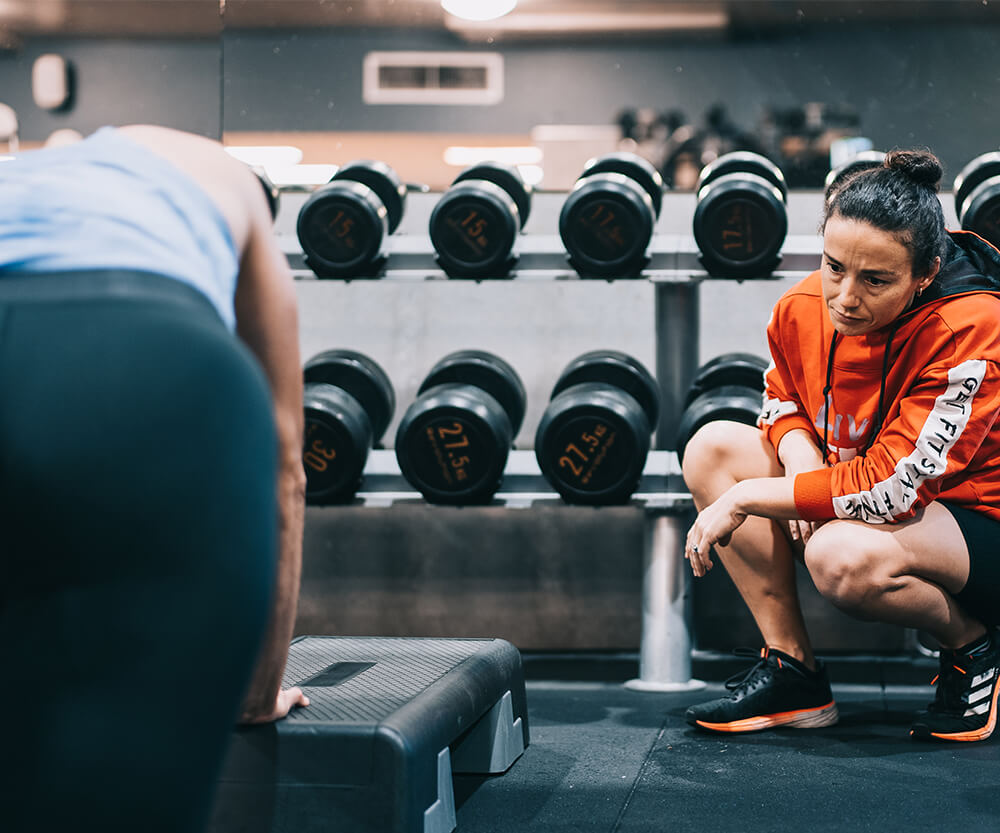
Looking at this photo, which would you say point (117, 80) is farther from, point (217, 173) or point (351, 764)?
point (217, 173)

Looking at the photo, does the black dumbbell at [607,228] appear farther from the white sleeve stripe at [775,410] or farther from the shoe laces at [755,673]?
the shoe laces at [755,673]

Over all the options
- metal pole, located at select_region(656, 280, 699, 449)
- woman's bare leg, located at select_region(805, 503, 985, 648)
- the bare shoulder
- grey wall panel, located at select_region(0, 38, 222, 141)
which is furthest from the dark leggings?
grey wall panel, located at select_region(0, 38, 222, 141)

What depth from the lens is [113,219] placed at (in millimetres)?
667

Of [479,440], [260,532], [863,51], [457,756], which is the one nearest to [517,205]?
[479,440]

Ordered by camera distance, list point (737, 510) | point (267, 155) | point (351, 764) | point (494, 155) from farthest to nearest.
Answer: point (494, 155)
point (267, 155)
point (737, 510)
point (351, 764)

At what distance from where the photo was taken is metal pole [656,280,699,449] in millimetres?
2426

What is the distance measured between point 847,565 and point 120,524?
1.33 meters

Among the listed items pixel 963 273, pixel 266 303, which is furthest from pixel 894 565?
pixel 266 303

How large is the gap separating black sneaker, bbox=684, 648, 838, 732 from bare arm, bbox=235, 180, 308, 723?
40.4 inches

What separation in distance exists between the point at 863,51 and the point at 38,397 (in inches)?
145

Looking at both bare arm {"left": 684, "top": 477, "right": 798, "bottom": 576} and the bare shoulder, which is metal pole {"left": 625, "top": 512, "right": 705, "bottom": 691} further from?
the bare shoulder

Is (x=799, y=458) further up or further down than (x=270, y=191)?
further down

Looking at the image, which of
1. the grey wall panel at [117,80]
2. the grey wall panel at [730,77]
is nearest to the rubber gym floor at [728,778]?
the grey wall panel at [730,77]

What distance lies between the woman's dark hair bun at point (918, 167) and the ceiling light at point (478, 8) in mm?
2751
